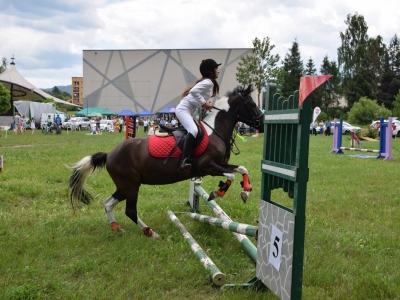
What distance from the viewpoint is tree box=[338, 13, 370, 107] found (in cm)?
6274

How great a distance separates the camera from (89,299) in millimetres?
3416

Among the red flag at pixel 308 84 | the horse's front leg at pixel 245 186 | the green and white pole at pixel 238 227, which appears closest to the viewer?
the red flag at pixel 308 84

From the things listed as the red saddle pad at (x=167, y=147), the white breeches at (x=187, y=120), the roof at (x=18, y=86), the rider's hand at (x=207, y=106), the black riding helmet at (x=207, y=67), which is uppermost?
the roof at (x=18, y=86)

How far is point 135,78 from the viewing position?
220 ft

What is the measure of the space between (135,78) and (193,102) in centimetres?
6357

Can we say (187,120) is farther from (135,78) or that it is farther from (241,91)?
(135,78)

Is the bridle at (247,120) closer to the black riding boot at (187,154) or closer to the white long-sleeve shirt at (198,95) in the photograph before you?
the white long-sleeve shirt at (198,95)

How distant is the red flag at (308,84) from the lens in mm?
2641

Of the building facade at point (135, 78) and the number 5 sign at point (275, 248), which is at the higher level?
the building facade at point (135, 78)

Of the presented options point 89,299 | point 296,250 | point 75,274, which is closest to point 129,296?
point 89,299

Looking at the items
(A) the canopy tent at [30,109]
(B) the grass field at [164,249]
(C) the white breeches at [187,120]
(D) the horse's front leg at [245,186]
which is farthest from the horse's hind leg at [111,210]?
(A) the canopy tent at [30,109]

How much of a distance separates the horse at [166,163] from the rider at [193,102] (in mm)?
209

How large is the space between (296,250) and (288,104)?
112 cm

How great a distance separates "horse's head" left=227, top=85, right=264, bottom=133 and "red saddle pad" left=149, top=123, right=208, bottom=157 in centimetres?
65
